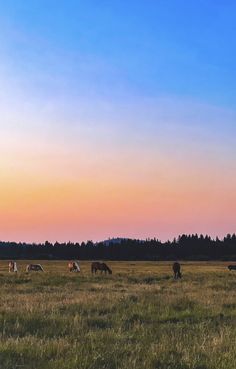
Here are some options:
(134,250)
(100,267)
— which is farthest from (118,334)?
(134,250)

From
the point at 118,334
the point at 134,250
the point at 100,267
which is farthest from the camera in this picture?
the point at 134,250

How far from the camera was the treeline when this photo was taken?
17338cm

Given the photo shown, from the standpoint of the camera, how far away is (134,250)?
17925cm

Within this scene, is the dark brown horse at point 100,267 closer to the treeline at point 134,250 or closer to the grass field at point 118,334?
the grass field at point 118,334

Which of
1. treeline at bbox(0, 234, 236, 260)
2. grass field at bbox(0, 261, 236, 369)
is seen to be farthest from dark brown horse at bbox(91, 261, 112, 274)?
treeline at bbox(0, 234, 236, 260)

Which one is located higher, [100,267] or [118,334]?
[100,267]

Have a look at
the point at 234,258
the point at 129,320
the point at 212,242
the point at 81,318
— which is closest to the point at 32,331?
the point at 81,318

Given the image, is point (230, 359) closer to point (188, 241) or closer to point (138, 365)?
point (138, 365)

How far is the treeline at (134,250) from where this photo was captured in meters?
173

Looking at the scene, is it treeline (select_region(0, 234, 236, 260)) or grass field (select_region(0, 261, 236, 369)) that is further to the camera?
treeline (select_region(0, 234, 236, 260))

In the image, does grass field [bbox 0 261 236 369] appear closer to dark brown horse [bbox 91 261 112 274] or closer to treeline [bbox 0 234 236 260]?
dark brown horse [bbox 91 261 112 274]

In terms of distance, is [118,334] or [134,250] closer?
[118,334]

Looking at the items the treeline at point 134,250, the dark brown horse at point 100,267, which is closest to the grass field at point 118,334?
the dark brown horse at point 100,267

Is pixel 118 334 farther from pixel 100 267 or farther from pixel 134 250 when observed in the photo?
pixel 134 250
